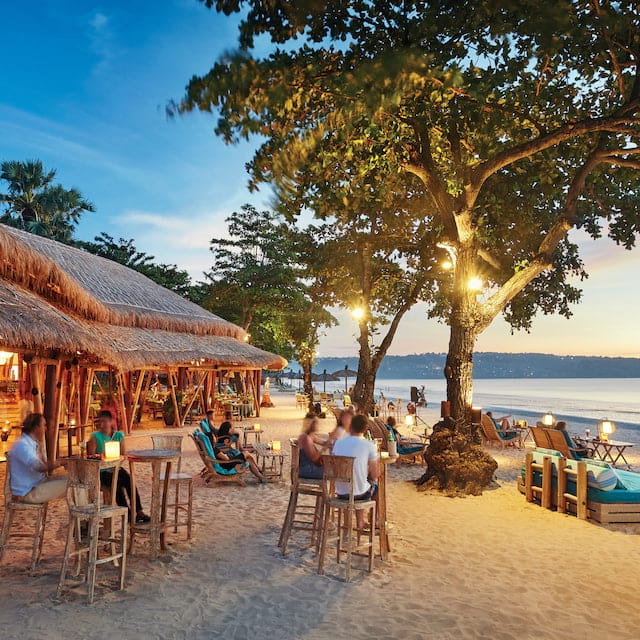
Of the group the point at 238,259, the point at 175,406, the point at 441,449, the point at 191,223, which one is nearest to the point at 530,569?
the point at 441,449

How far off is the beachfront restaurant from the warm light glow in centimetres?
316

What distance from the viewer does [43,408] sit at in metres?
9.90

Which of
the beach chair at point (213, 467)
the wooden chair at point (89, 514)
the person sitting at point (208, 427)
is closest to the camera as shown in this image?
the wooden chair at point (89, 514)

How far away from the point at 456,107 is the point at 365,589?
629 centimetres

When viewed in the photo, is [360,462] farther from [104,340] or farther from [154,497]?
[104,340]

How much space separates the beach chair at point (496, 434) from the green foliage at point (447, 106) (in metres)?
5.25

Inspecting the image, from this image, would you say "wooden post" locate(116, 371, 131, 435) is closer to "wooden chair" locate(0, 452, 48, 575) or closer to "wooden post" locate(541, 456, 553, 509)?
"wooden chair" locate(0, 452, 48, 575)

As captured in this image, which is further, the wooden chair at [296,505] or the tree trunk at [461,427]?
the tree trunk at [461,427]

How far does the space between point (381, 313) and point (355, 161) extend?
11492 millimetres

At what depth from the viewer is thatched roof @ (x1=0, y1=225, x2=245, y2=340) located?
870 cm

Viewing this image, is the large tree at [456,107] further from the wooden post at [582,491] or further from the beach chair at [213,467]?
the beach chair at [213,467]

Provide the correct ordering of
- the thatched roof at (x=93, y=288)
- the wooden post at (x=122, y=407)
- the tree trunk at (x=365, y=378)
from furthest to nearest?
the tree trunk at (x=365, y=378) → the wooden post at (x=122, y=407) → the thatched roof at (x=93, y=288)

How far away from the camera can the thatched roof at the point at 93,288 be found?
28.6 ft

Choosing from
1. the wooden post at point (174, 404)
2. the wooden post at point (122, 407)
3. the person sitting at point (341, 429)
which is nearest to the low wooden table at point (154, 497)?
the person sitting at point (341, 429)
